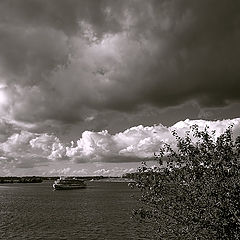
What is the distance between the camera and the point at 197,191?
18.2 meters

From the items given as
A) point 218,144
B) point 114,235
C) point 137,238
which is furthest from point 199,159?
point 114,235

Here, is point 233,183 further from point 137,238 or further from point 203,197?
point 137,238

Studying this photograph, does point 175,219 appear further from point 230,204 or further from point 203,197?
point 230,204

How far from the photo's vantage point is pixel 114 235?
185ft

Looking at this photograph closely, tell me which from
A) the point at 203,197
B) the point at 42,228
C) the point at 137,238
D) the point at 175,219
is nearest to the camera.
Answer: the point at 203,197


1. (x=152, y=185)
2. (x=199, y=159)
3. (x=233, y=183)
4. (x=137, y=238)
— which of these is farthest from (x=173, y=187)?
(x=137, y=238)

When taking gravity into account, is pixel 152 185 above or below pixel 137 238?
above

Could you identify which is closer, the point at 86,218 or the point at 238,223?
the point at 238,223

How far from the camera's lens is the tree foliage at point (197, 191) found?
17.2 meters

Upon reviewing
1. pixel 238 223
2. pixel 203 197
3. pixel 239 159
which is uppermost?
pixel 239 159

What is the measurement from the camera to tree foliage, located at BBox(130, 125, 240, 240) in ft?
56.4

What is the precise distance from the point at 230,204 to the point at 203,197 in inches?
57.3

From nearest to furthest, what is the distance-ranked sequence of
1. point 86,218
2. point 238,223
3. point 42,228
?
point 238,223 → point 42,228 → point 86,218

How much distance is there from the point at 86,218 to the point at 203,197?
6420cm
